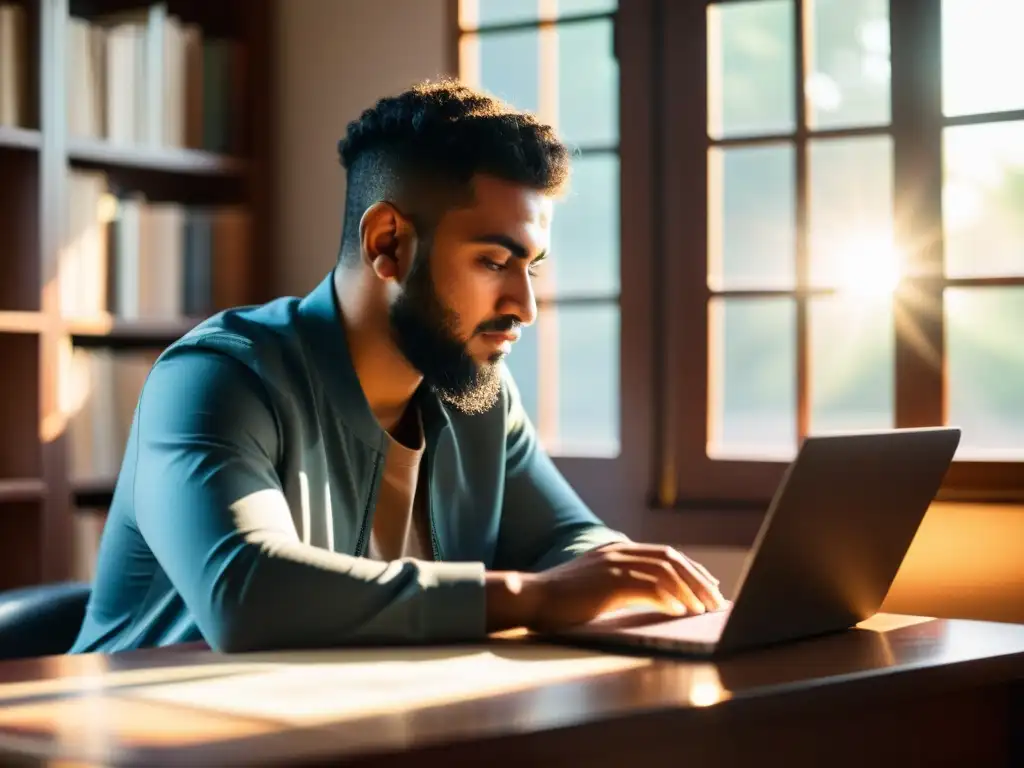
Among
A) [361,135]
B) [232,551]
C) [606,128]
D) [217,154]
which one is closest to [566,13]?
[606,128]

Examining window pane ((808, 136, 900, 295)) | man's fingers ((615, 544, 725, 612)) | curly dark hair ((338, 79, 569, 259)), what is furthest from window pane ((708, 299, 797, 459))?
man's fingers ((615, 544, 725, 612))

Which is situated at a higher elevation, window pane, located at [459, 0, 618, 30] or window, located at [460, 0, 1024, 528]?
window pane, located at [459, 0, 618, 30]

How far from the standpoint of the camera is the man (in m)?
1.43

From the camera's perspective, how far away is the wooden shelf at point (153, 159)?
10.2 ft

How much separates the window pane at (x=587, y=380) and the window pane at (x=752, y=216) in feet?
0.93

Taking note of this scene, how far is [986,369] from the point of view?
266 centimetres

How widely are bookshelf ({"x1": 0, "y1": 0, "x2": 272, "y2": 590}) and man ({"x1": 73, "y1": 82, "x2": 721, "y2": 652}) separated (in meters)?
1.23

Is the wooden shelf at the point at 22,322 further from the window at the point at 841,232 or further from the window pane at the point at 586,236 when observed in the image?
the window at the point at 841,232

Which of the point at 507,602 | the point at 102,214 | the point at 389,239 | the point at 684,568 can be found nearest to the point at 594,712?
the point at 507,602

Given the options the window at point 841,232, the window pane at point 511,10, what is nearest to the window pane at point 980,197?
the window at point 841,232

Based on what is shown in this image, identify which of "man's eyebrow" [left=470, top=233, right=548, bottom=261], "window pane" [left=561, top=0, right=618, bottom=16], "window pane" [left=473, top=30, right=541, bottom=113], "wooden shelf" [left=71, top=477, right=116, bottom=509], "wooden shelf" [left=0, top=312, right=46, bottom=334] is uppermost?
"window pane" [left=561, top=0, right=618, bottom=16]

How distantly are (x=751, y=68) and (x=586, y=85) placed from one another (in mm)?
425

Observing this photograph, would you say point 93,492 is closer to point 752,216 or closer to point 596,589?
point 752,216

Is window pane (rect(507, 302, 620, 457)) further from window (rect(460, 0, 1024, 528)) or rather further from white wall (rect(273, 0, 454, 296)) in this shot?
white wall (rect(273, 0, 454, 296))
